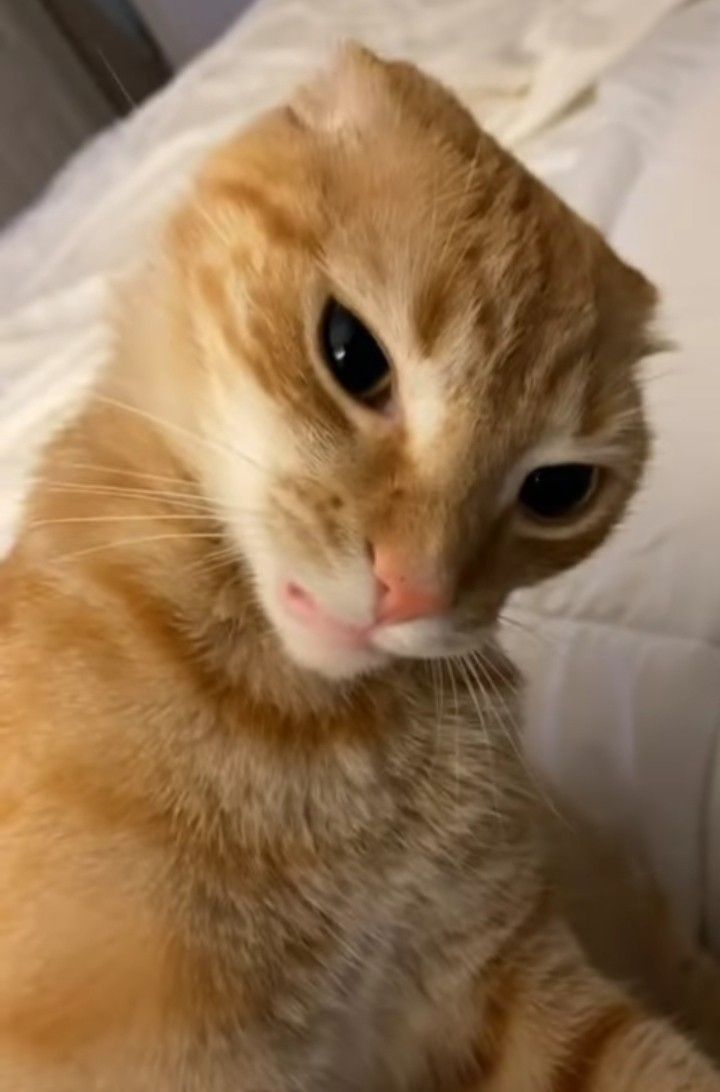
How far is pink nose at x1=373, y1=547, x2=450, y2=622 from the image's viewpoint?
2.16ft

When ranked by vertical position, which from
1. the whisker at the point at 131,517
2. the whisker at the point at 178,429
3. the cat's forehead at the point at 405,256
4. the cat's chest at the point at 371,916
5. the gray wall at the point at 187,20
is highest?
the gray wall at the point at 187,20

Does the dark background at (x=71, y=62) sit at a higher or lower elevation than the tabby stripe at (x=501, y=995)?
higher

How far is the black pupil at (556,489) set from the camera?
0.76 meters

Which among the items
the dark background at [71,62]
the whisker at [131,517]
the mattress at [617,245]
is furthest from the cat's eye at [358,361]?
the dark background at [71,62]

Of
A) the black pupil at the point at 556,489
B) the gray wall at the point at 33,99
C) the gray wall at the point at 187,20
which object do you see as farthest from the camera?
the gray wall at the point at 187,20

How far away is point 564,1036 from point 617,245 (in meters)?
0.71

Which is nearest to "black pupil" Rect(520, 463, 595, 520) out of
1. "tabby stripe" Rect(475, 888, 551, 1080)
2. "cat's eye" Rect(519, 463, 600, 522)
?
"cat's eye" Rect(519, 463, 600, 522)

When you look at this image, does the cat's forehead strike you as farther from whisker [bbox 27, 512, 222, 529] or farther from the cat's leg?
the cat's leg

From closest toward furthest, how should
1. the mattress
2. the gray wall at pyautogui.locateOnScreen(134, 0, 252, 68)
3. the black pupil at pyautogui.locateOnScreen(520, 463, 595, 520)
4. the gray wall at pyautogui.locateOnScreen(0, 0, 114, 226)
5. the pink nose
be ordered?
the pink nose → the black pupil at pyautogui.locateOnScreen(520, 463, 595, 520) → the mattress → the gray wall at pyautogui.locateOnScreen(0, 0, 114, 226) → the gray wall at pyautogui.locateOnScreen(134, 0, 252, 68)

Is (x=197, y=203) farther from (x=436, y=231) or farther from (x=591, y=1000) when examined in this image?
(x=591, y=1000)

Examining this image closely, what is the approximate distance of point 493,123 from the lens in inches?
60.5

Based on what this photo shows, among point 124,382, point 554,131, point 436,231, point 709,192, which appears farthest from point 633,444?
point 554,131

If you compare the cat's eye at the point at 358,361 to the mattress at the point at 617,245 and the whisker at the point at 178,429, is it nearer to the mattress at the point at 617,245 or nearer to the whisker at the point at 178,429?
the whisker at the point at 178,429

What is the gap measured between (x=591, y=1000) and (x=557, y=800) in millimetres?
195
